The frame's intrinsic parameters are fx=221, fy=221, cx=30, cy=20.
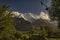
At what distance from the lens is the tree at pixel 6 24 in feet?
38.7

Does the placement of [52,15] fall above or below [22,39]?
above

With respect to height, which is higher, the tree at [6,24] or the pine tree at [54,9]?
the pine tree at [54,9]

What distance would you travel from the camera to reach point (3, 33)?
11625 millimetres

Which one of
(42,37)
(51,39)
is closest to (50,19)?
(51,39)

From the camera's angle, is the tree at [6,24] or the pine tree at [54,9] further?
the pine tree at [54,9]

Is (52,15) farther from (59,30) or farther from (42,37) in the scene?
(42,37)

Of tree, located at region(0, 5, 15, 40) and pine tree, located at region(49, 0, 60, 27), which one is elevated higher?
pine tree, located at region(49, 0, 60, 27)

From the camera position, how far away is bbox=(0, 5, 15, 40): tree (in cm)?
1180

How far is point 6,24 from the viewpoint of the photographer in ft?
39.0

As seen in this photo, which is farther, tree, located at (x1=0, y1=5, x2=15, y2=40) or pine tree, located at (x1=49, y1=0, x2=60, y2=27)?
pine tree, located at (x1=49, y1=0, x2=60, y2=27)

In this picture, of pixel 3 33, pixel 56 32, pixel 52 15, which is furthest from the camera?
pixel 52 15

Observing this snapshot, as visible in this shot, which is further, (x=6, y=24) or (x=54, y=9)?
(x=54, y=9)

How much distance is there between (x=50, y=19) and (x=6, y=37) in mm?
13061

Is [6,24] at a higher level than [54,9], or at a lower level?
lower
